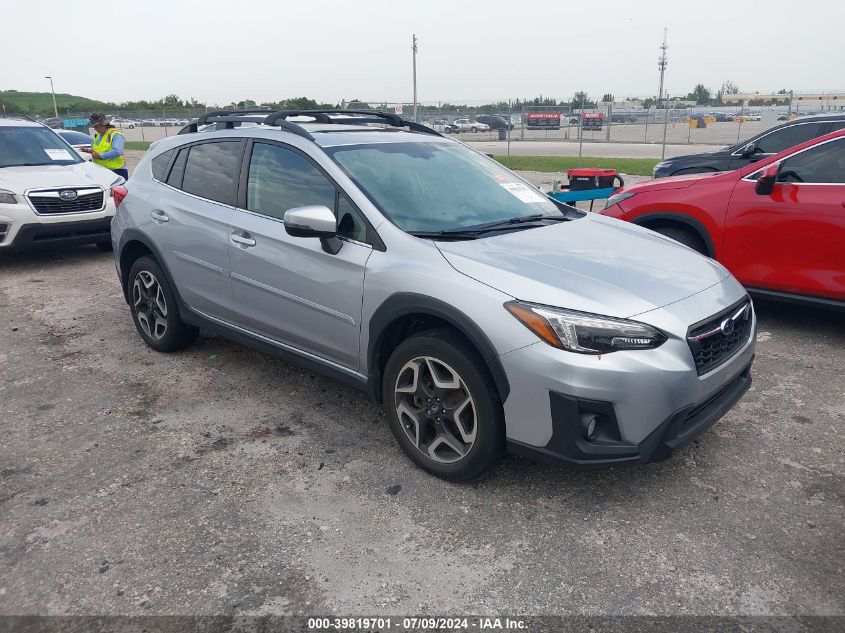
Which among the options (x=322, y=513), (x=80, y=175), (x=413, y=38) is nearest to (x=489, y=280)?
(x=322, y=513)

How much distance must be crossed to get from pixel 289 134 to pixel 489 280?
5.76ft

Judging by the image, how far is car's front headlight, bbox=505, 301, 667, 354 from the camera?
107 inches

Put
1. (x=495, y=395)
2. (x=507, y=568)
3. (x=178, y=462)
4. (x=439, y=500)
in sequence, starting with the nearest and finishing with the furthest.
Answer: (x=507, y=568) → (x=495, y=395) → (x=439, y=500) → (x=178, y=462)

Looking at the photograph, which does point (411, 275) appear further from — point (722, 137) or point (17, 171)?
point (722, 137)

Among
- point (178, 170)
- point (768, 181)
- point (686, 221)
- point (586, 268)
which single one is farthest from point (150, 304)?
point (768, 181)

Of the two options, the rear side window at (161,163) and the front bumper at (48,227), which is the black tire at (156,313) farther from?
the front bumper at (48,227)

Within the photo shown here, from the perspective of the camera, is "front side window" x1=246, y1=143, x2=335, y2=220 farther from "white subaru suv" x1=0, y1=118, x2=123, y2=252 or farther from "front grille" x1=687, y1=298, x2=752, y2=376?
"white subaru suv" x1=0, y1=118, x2=123, y2=252

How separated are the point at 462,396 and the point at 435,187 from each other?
52.0 inches

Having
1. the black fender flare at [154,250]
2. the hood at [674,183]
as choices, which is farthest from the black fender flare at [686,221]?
the black fender flare at [154,250]

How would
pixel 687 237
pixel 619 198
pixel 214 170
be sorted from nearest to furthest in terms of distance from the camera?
pixel 214 170 < pixel 687 237 < pixel 619 198

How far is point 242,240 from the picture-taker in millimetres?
4008

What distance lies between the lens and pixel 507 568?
2650 mm

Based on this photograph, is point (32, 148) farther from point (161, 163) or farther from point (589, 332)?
point (589, 332)

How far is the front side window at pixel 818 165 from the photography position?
5.04m
